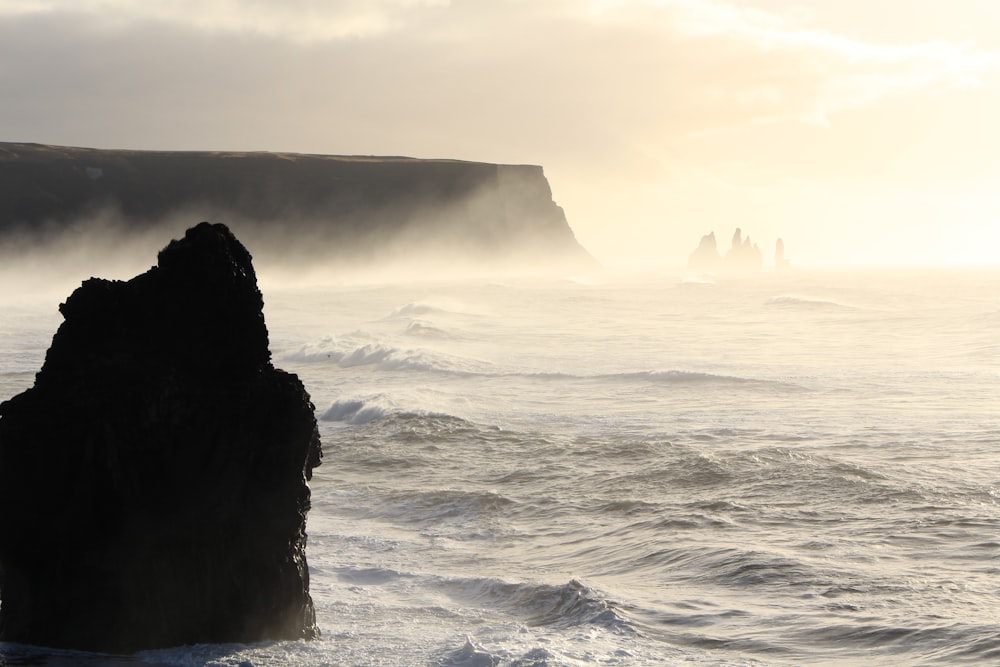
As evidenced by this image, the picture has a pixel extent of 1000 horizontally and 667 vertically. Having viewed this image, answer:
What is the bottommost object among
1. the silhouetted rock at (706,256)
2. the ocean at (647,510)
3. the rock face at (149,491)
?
the ocean at (647,510)

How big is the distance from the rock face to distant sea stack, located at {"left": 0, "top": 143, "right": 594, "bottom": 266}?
101725 mm

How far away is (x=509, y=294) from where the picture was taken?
79.8 metres

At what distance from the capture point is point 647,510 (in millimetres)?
16297

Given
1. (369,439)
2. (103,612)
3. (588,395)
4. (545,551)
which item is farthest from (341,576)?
(588,395)

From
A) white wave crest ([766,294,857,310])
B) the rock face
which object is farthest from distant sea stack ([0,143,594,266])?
the rock face

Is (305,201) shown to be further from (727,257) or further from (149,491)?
(149,491)

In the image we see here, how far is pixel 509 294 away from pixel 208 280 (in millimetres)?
69719

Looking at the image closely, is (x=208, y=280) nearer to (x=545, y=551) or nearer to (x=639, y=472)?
(x=545, y=551)

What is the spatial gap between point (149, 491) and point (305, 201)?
119691 millimetres

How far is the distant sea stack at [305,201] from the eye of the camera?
10875 centimetres

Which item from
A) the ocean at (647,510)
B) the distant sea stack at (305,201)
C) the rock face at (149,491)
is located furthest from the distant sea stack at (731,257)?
the rock face at (149,491)

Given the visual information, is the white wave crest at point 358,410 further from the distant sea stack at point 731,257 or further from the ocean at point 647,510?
the distant sea stack at point 731,257

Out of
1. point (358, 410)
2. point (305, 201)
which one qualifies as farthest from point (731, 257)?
point (358, 410)

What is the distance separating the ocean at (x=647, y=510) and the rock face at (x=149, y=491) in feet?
1.13
